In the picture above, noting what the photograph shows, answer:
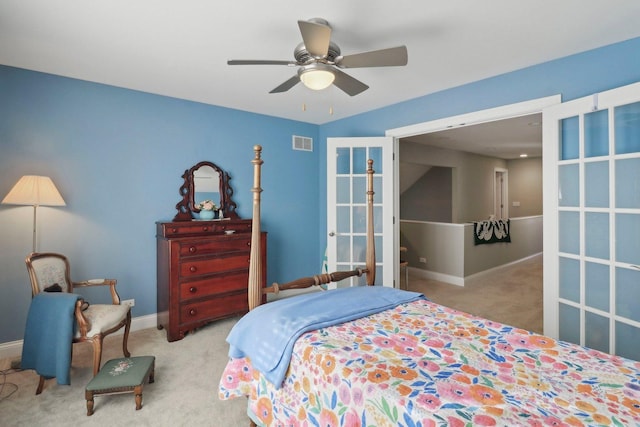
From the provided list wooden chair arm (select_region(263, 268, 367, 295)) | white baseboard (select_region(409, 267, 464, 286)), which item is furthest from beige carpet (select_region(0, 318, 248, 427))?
white baseboard (select_region(409, 267, 464, 286))

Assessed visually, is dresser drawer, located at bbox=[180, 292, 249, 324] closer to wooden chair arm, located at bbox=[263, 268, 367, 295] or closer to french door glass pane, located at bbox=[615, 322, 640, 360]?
wooden chair arm, located at bbox=[263, 268, 367, 295]

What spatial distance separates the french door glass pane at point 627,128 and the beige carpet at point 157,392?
6.94 ft

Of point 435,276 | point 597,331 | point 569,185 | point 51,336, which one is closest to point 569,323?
point 597,331

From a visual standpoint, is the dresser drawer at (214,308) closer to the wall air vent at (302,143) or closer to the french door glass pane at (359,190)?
the french door glass pane at (359,190)

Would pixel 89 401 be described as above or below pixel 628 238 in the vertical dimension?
below

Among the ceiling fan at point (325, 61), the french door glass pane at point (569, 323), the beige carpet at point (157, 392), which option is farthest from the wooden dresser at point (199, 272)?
the french door glass pane at point (569, 323)

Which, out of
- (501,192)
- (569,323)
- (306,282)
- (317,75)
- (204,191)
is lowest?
(569,323)

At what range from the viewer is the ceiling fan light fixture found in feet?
6.58

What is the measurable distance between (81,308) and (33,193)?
3.33ft

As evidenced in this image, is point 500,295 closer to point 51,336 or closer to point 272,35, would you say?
point 272,35

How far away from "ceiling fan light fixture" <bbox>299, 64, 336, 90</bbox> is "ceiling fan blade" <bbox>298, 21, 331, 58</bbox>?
0.12 m

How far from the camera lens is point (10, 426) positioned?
1.94 metres

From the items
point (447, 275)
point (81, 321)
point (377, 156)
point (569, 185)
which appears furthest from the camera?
point (447, 275)

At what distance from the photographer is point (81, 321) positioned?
2312 mm
